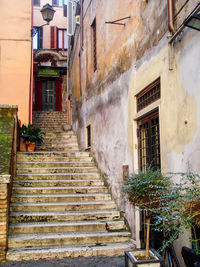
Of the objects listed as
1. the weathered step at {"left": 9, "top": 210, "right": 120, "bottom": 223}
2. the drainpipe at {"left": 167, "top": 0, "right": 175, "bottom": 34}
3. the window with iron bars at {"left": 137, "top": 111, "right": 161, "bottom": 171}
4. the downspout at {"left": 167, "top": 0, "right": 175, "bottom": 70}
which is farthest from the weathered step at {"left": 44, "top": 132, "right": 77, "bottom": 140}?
the drainpipe at {"left": 167, "top": 0, "right": 175, "bottom": 34}

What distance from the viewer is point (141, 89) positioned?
18.5 ft

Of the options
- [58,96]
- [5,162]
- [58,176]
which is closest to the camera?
[5,162]

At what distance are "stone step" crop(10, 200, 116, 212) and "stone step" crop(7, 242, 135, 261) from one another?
1.25 meters

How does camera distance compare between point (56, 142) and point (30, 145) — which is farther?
point (56, 142)

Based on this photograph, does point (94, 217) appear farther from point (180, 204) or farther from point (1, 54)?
point (1, 54)

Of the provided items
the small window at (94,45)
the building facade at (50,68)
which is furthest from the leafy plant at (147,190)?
the building facade at (50,68)

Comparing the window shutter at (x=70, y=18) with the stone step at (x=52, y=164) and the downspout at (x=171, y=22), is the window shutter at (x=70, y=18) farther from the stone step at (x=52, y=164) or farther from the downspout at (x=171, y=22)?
the downspout at (x=171, y=22)

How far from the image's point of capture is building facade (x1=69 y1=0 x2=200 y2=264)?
13.3 feet

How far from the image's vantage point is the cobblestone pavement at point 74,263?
497 centimetres

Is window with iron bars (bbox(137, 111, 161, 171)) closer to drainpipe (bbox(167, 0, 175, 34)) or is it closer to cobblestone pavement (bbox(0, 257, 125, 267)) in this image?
drainpipe (bbox(167, 0, 175, 34))

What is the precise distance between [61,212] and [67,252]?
1.34m

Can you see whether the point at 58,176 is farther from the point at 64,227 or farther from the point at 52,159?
the point at 64,227

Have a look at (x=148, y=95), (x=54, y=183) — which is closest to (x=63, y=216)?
(x=54, y=183)

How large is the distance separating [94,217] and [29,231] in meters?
1.37
